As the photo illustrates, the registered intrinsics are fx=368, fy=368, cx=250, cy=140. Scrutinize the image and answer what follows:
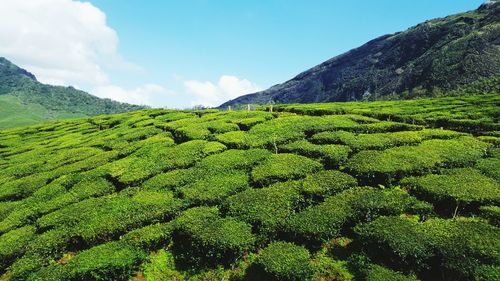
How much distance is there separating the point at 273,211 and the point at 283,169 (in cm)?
467

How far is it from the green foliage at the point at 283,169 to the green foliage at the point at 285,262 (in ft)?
19.2

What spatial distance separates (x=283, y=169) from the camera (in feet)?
70.3

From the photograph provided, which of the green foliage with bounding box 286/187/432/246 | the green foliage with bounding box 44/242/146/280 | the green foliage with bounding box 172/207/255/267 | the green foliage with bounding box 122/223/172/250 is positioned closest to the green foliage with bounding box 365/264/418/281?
the green foliage with bounding box 286/187/432/246

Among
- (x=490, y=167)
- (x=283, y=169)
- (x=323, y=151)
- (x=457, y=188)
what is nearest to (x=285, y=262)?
(x=283, y=169)

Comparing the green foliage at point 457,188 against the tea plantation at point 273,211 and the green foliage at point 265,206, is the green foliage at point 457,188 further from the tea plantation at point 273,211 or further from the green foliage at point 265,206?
the green foliage at point 265,206

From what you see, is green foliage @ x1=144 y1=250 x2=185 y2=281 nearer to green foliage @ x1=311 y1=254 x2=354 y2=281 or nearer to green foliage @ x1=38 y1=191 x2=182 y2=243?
green foliage @ x1=38 y1=191 x2=182 y2=243

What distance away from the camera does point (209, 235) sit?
52.3ft

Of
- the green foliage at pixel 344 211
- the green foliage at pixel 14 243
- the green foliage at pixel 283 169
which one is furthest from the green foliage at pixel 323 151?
the green foliage at pixel 14 243

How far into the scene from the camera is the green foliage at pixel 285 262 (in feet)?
43.9

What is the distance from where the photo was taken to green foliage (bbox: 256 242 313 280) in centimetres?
1337

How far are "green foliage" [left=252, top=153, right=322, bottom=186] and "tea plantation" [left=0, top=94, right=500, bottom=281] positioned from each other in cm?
6

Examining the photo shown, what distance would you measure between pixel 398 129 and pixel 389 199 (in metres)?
13.7

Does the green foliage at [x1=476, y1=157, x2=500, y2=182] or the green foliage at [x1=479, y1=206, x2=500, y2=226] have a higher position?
the green foliage at [x1=476, y1=157, x2=500, y2=182]

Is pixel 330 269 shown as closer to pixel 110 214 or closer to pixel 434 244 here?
pixel 434 244
